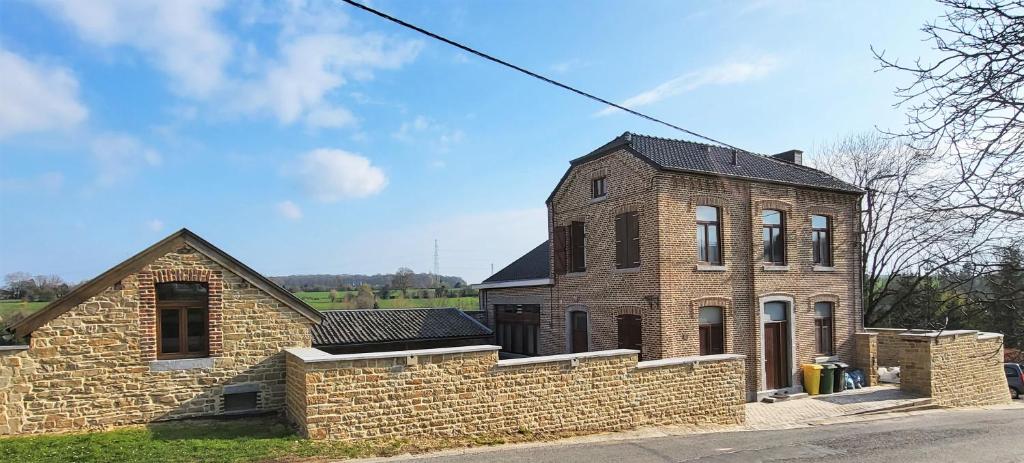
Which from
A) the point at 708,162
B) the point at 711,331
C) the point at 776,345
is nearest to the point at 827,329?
the point at 776,345

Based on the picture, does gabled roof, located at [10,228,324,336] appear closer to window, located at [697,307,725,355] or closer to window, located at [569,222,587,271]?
window, located at [569,222,587,271]

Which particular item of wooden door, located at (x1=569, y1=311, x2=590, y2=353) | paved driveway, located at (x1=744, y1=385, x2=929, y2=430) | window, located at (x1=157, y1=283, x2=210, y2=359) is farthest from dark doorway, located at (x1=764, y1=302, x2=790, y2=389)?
window, located at (x1=157, y1=283, x2=210, y2=359)

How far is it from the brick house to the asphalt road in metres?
3.87

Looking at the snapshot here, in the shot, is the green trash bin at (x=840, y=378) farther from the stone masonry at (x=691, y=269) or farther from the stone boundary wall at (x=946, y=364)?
the stone boundary wall at (x=946, y=364)

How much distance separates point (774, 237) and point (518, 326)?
9547 millimetres

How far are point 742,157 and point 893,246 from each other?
13.7m

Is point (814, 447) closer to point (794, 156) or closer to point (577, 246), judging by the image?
point (577, 246)

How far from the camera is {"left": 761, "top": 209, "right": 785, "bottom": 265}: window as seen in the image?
1778 cm

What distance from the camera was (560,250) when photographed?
19.5 metres

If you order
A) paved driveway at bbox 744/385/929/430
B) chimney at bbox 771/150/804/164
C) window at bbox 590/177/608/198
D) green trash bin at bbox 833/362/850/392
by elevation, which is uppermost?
chimney at bbox 771/150/804/164

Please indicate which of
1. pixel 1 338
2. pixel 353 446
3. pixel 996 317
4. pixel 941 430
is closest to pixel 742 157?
pixel 941 430

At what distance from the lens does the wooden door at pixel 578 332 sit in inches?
722

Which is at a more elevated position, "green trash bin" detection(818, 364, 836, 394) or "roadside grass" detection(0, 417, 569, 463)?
"roadside grass" detection(0, 417, 569, 463)

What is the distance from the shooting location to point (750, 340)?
1667 centimetres
